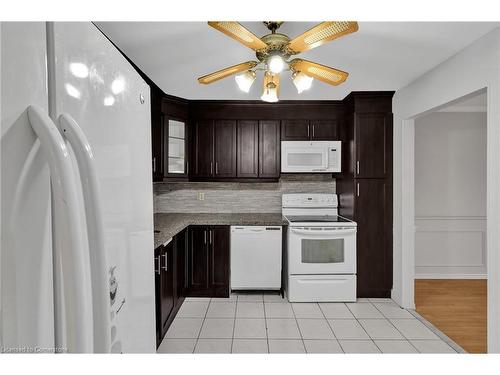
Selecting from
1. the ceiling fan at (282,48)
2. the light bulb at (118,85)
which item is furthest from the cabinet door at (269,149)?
the light bulb at (118,85)

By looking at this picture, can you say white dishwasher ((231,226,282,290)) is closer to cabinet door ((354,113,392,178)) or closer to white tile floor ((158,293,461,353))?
white tile floor ((158,293,461,353))

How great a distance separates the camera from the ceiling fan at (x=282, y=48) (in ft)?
5.20

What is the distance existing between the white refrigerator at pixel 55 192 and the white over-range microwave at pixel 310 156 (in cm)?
336

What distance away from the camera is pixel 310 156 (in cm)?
394

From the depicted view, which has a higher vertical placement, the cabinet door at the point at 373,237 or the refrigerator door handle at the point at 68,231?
the refrigerator door handle at the point at 68,231

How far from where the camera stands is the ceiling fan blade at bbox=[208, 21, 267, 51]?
1581 millimetres

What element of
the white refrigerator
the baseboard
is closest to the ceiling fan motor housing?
the white refrigerator

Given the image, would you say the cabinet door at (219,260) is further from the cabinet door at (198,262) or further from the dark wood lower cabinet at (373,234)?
the dark wood lower cabinet at (373,234)

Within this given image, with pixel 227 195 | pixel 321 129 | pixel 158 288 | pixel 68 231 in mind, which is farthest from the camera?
pixel 227 195

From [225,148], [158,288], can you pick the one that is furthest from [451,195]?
[158,288]

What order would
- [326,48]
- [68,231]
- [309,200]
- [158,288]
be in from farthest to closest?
1. [309,200]
2. [158,288]
3. [326,48]
4. [68,231]

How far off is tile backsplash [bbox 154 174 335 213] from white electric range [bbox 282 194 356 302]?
849 millimetres

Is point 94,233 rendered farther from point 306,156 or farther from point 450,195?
point 450,195

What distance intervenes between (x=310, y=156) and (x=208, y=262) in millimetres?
1725
